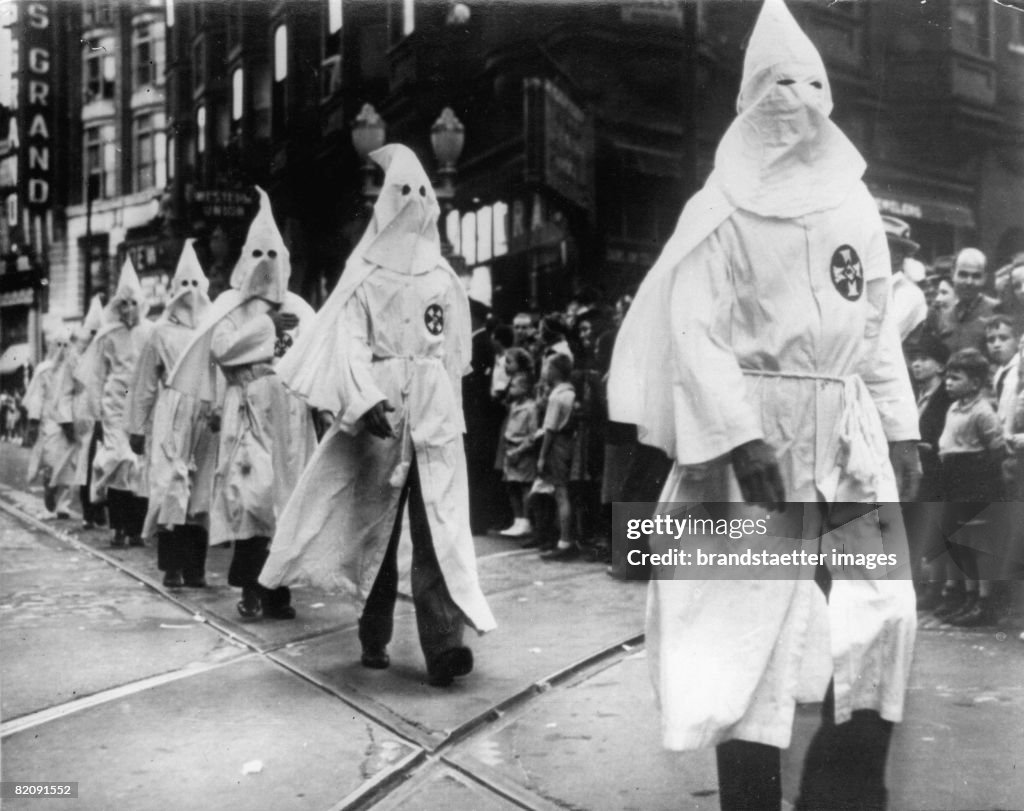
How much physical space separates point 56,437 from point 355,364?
326 inches

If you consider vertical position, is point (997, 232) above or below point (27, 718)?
above

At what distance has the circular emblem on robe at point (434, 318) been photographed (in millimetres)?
5293

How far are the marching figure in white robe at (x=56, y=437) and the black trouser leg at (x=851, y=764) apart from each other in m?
9.73

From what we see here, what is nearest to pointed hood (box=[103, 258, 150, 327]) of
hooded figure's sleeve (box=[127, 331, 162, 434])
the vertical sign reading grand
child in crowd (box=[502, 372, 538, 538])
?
the vertical sign reading grand

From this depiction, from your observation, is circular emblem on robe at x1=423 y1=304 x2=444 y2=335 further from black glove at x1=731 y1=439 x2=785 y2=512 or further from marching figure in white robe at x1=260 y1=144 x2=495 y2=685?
black glove at x1=731 y1=439 x2=785 y2=512

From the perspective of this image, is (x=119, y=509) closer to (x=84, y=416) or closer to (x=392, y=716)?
(x=84, y=416)

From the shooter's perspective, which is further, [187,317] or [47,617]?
[187,317]

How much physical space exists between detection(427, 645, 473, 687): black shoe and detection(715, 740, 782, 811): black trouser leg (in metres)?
2.01

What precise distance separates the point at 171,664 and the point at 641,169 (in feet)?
26.8

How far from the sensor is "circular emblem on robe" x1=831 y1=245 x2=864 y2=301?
10.5 ft

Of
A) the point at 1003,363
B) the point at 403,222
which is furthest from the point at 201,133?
the point at 1003,363

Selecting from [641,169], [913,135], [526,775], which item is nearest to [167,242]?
[641,169]

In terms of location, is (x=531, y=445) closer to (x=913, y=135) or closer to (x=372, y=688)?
(x=913, y=135)

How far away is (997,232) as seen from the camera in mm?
7527
